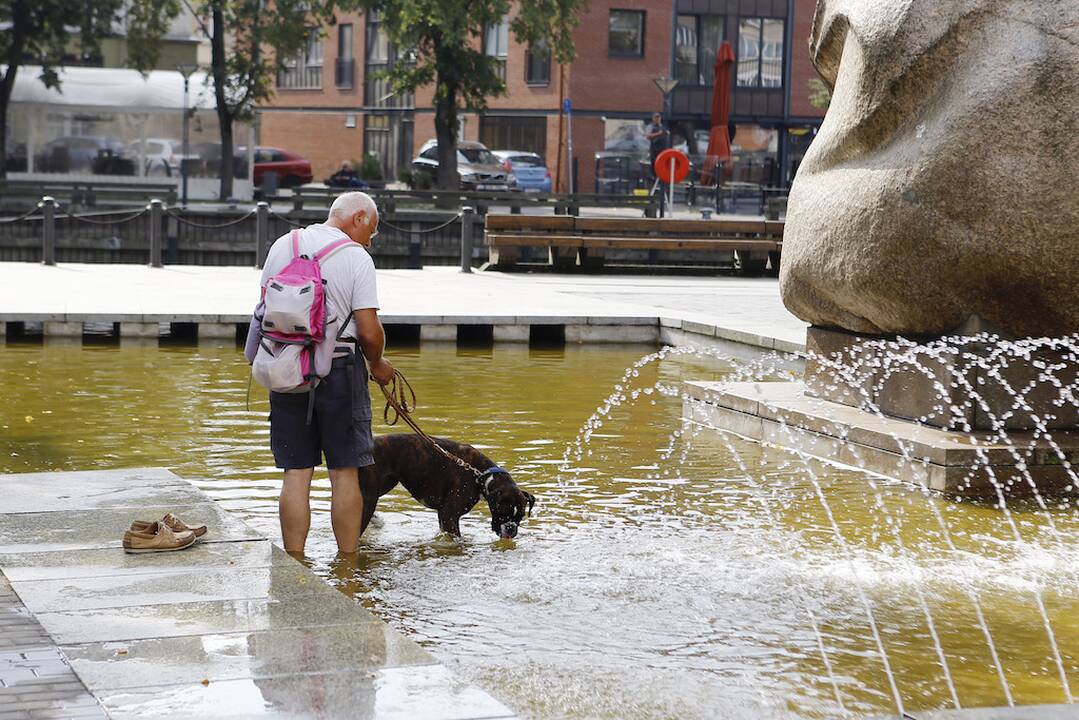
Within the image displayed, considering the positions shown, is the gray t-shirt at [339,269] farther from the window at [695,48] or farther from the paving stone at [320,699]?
the window at [695,48]

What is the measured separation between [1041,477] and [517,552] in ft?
11.5

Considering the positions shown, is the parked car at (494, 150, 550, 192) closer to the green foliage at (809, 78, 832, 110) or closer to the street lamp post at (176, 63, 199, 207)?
the green foliage at (809, 78, 832, 110)

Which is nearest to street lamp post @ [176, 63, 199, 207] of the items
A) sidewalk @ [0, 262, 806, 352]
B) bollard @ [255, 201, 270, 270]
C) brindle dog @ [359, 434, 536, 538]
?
bollard @ [255, 201, 270, 270]

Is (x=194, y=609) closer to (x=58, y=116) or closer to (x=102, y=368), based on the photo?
(x=102, y=368)

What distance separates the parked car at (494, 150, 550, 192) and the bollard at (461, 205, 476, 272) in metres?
22.5

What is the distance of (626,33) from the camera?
5247cm

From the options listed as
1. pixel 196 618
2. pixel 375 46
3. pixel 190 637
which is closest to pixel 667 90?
pixel 375 46

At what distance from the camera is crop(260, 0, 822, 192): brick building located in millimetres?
51812

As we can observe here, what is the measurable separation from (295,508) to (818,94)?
45.7 meters

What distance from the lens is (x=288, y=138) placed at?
65250 millimetres

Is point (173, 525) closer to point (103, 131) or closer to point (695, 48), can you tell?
point (103, 131)

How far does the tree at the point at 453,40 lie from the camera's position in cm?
3947

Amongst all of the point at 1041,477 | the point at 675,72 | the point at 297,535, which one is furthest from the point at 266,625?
the point at 675,72

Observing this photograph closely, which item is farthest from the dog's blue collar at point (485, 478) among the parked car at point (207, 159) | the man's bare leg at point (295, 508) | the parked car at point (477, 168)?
the parked car at point (477, 168)
